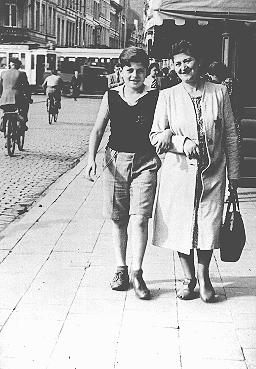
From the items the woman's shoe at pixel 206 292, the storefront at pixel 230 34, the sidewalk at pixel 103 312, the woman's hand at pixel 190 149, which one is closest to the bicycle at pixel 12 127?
the storefront at pixel 230 34

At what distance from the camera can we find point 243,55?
13.3 m

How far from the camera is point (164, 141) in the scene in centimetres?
498

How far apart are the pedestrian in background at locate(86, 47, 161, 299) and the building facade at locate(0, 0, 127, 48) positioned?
43.8 meters

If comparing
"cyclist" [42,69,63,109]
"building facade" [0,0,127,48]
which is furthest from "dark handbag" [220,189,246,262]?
"building facade" [0,0,127,48]

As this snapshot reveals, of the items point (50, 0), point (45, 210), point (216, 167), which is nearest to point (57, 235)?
point (45, 210)

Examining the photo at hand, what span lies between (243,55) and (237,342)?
957cm

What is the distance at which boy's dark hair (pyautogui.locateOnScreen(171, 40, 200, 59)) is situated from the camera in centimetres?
502

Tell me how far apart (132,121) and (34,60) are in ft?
140

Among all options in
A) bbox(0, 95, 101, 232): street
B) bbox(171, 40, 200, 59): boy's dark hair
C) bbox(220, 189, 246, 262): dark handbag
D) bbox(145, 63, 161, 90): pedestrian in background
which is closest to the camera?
bbox(171, 40, 200, 59): boy's dark hair

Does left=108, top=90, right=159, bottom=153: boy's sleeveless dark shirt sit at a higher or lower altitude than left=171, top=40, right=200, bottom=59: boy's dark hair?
lower

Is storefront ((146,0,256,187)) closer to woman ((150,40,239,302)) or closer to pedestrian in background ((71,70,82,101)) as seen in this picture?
woman ((150,40,239,302))

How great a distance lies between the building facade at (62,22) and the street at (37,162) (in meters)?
29.0

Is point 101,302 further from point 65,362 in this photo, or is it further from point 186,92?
point 186,92

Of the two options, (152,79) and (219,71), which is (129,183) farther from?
(152,79)
